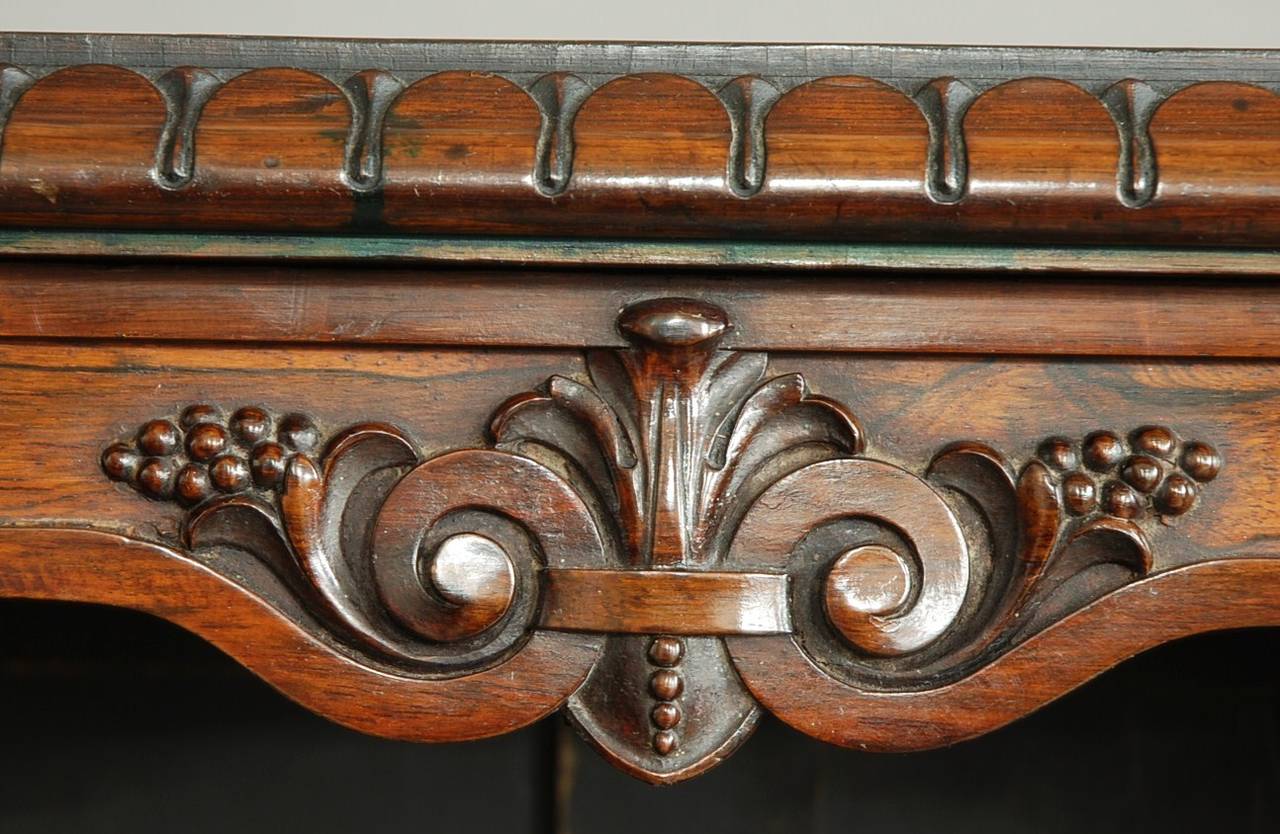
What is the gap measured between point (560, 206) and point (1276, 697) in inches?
25.4

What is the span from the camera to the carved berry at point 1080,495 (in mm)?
332

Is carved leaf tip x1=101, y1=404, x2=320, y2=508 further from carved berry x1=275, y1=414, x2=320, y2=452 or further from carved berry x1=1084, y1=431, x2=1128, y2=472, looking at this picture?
carved berry x1=1084, y1=431, x2=1128, y2=472

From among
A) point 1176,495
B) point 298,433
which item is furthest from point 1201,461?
point 298,433

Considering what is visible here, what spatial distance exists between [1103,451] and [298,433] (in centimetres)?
22

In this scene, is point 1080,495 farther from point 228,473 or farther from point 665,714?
point 228,473

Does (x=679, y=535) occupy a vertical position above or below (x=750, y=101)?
below

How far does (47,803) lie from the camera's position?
0.76m

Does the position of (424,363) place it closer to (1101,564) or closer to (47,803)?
(1101,564)

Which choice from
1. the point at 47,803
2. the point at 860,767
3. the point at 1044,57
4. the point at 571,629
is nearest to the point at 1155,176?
the point at 1044,57

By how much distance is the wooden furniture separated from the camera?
12.9 inches

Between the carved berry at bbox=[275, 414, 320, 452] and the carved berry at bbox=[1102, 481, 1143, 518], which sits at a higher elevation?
the carved berry at bbox=[275, 414, 320, 452]

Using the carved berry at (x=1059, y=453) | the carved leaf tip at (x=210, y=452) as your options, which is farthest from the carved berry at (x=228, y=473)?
the carved berry at (x=1059, y=453)

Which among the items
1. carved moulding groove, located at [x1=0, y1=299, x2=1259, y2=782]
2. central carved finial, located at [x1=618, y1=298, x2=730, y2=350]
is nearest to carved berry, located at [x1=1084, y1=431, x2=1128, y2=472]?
carved moulding groove, located at [x1=0, y1=299, x2=1259, y2=782]

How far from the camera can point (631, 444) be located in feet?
1.10
